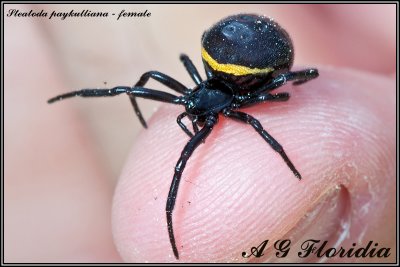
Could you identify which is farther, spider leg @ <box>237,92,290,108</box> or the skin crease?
spider leg @ <box>237,92,290,108</box>

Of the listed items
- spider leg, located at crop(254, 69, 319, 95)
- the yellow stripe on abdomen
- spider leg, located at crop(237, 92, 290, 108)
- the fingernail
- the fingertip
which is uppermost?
the yellow stripe on abdomen

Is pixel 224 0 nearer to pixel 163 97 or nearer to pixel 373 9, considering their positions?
pixel 373 9

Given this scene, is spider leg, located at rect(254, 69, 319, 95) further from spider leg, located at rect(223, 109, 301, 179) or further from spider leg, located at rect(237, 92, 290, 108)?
spider leg, located at rect(223, 109, 301, 179)

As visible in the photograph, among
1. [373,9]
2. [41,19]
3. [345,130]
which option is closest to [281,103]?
[345,130]

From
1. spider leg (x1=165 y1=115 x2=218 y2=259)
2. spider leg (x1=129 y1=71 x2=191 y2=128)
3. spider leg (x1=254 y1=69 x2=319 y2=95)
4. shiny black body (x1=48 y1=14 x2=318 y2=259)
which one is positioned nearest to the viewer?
spider leg (x1=165 y1=115 x2=218 y2=259)

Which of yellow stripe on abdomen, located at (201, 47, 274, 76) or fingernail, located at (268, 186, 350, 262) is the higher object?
yellow stripe on abdomen, located at (201, 47, 274, 76)

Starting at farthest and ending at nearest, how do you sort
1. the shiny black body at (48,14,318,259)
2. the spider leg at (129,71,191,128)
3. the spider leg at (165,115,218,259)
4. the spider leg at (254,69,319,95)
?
1. the spider leg at (129,71,191,128)
2. the spider leg at (254,69,319,95)
3. the shiny black body at (48,14,318,259)
4. the spider leg at (165,115,218,259)

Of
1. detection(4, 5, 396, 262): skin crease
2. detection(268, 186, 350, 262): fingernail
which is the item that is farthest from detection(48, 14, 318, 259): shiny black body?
detection(268, 186, 350, 262): fingernail

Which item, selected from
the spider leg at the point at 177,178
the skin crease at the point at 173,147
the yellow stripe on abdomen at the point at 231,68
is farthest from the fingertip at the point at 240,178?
the yellow stripe on abdomen at the point at 231,68

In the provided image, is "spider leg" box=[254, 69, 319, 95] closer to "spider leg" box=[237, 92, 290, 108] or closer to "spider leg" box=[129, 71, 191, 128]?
"spider leg" box=[237, 92, 290, 108]
